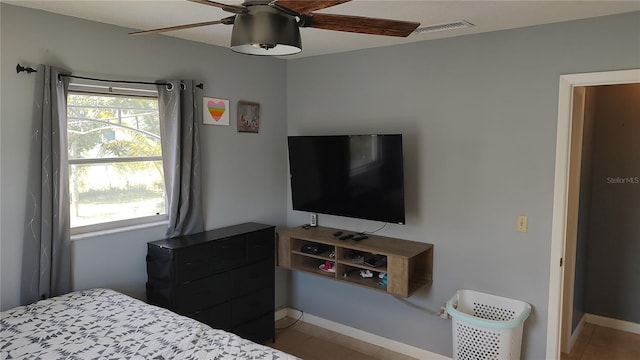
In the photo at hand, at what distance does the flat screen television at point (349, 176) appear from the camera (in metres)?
3.29

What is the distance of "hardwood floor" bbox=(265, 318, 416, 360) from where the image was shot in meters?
3.61

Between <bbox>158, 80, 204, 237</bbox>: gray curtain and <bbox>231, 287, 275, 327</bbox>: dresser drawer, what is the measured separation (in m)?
0.66

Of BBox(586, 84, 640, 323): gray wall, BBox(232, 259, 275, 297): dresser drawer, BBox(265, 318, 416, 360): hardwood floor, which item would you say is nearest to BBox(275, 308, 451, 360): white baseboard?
BBox(265, 318, 416, 360): hardwood floor

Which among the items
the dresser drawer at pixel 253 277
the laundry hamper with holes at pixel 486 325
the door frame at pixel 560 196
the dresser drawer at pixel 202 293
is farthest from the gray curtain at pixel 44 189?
the door frame at pixel 560 196

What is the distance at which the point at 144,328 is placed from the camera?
232 centimetres

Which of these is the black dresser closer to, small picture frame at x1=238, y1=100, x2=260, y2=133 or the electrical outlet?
small picture frame at x1=238, y1=100, x2=260, y2=133

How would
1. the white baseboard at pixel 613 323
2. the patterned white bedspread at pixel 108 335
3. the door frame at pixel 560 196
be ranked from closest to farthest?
1. the patterned white bedspread at pixel 108 335
2. the door frame at pixel 560 196
3. the white baseboard at pixel 613 323

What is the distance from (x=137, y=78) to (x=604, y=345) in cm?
418

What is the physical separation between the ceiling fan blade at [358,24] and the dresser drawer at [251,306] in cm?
230

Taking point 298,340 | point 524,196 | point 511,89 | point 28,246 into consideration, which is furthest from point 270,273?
point 511,89

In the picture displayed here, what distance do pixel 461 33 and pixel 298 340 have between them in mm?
2770

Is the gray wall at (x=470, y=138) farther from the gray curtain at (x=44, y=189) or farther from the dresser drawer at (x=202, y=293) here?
the gray curtain at (x=44, y=189)

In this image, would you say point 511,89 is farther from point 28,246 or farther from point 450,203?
point 28,246

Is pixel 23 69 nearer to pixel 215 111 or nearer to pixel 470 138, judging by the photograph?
pixel 215 111
